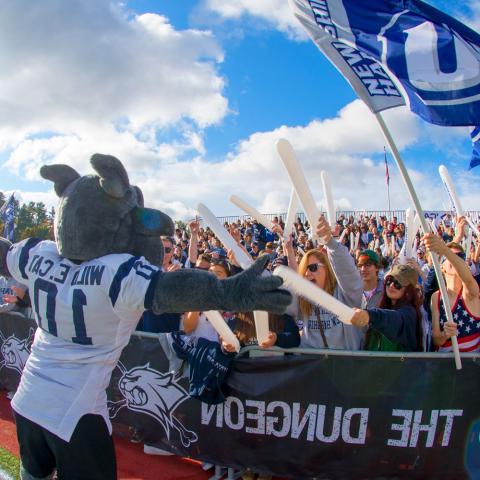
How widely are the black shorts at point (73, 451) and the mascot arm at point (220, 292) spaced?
63 cm

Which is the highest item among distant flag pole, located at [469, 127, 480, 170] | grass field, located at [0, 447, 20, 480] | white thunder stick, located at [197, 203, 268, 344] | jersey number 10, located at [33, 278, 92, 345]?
distant flag pole, located at [469, 127, 480, 170]

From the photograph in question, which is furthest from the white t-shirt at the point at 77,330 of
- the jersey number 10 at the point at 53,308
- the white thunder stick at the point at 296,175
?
the white thunder stick at the point at 296,175

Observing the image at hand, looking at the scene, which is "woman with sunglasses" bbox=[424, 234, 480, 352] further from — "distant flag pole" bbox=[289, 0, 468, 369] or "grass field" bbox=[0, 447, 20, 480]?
"grass field" bbox=[0, 447, 20, 480]

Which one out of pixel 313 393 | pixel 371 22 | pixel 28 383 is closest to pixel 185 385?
pixel 313 393

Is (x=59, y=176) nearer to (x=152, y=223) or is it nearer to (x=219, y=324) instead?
(x=152, y=223)

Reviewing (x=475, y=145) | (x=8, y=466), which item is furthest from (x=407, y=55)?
(x=8, y=466)

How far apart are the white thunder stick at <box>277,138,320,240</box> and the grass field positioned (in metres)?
2.99

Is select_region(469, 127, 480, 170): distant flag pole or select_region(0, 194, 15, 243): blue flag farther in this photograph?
select_region(0, 194, 15, 243): blue flag

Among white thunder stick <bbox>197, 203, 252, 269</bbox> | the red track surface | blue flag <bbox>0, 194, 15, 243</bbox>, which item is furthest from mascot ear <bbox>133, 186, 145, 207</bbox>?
blue flag <bbox>0, 194, 15, 243</bbox>

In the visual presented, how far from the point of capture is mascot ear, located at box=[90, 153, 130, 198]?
6.89 ft

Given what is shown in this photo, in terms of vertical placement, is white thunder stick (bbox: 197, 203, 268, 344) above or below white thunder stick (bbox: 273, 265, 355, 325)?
above

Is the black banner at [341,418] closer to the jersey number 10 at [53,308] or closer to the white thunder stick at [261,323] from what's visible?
the white thunder stick at [261,323]

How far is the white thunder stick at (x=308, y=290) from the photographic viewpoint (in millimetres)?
2318

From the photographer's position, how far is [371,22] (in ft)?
10.3
